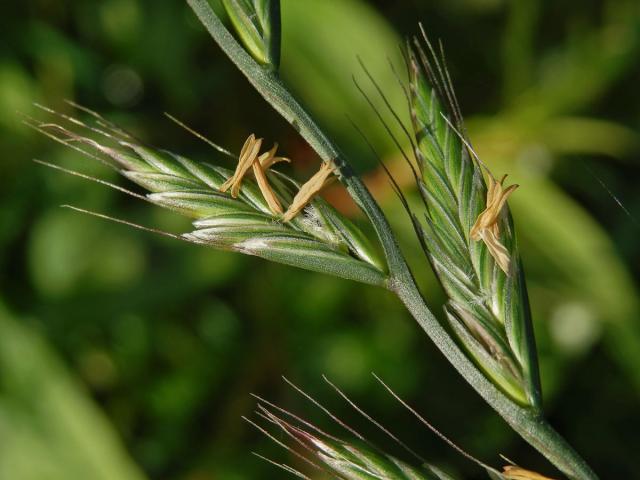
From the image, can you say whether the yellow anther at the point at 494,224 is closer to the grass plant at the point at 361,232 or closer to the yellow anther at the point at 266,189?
the grass plant at the point at 361,232

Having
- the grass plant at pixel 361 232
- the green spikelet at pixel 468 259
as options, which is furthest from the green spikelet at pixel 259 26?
the green spikelet at pixel 468 259

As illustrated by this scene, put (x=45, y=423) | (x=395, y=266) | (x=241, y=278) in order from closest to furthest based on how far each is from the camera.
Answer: (x=395, y=266) → (x=45, y=423) → (x=241, y=278)

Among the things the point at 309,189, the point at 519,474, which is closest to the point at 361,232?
the point at 309,189

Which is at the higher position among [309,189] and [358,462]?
[309,189]

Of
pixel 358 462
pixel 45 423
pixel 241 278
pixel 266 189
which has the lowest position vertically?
pixel 45 423

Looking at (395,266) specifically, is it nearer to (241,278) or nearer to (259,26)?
(259,26)

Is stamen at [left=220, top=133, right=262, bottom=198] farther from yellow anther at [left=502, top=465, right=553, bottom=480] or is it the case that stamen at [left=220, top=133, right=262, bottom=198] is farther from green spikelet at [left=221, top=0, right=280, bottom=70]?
yellow anther at [left=502, top=465, right=553, bottom=480]

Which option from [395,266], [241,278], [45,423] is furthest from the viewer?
[241,278]
